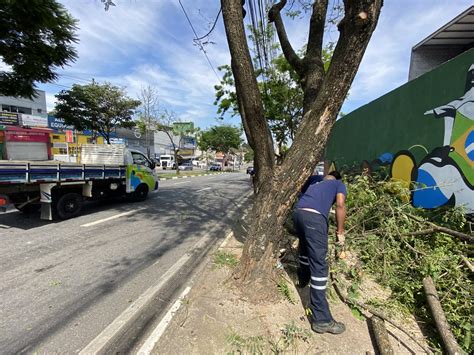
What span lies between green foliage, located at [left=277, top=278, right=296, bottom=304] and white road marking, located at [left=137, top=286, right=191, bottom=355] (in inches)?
48.5

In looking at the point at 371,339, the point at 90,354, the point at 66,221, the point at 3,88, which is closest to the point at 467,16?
the point at 371,339

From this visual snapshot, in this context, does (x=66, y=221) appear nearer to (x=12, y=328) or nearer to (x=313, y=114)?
(x=12, y=328)

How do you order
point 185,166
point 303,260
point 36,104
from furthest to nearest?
point 185,166 → point 36,104 → point 303,260

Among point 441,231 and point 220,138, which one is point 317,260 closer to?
point 441,231

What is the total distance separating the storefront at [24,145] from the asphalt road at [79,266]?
93.7 inches

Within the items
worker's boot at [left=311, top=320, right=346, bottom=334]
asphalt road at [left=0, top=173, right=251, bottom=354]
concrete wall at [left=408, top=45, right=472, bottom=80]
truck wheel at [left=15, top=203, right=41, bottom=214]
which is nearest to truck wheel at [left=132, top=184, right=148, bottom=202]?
asphalt road at [left=0, top=173, right=251, bottom=354]

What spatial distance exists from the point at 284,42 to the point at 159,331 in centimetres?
452

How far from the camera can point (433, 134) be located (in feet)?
13.0

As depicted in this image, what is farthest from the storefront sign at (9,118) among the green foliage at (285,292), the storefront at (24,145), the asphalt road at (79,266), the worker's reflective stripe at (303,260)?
the worker's reflective stripe at (303,260)

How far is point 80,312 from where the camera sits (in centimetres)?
273

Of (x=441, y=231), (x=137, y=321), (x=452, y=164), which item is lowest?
(x=137, y=321)

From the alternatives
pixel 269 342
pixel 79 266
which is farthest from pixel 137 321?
pixel 79 266

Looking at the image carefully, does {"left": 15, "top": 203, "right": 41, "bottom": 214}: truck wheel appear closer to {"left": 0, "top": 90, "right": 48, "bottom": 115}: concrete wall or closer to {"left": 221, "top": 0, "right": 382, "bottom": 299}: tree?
{"left": 221, "top": 0, "right": 382, "bottom": 299}: tree

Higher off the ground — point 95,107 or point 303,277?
point 95,107
